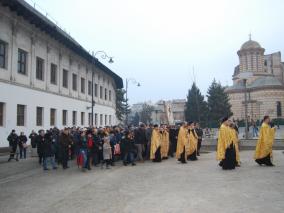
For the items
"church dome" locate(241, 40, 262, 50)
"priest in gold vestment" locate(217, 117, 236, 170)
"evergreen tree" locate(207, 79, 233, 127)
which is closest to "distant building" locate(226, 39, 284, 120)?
"church dome" locate(241, 40, 262, 50)

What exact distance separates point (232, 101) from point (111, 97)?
137 ft

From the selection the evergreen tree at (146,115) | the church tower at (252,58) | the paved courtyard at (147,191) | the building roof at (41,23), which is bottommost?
the paved courtyard at (147,191)

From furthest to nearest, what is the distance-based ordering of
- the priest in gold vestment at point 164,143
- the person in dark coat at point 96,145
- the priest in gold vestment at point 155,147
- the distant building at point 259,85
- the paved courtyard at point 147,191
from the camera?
the distant building at point 259,85
the priest in gold vestment at point 164,143
the priest in gold vestment at point 155,147
the person in dark coat at point 96,145
the paved courtyard at point 147,191

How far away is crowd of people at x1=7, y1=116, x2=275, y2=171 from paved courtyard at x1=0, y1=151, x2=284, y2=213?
1131mm

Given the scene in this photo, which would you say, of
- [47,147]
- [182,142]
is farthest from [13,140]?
[182,142]

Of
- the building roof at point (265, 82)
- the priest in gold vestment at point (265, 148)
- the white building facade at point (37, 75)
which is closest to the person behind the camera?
the priest in gold vestment at point (265, 148)

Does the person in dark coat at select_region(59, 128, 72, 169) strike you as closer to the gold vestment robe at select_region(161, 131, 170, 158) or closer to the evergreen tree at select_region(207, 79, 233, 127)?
the gold vestment robe at select_region(161, 131, 170, 158)

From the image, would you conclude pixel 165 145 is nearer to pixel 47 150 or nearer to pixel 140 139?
pixel 140 139

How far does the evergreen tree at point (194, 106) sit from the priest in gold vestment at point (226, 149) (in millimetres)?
60784

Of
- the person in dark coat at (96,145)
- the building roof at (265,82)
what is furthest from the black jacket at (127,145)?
the building roof at (265,82)

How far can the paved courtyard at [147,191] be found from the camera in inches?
328

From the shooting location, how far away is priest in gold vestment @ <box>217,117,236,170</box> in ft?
49.2

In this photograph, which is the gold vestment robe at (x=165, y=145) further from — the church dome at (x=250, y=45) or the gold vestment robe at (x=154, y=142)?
the church dome at (x=250, y=45)

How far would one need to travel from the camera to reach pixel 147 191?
1019cm
